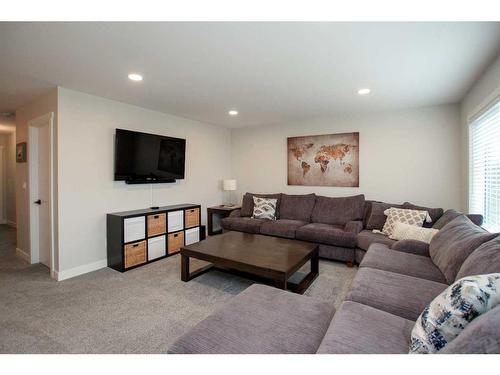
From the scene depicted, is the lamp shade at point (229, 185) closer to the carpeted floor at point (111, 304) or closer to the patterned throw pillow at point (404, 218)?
the carpeted floor at point (111, 304)

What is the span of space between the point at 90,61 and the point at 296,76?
190cm

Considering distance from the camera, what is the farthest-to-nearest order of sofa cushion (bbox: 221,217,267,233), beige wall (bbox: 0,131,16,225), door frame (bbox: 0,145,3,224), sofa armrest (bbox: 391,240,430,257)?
door frame (bbox: 0,145,3,224) < beige wall (bbox: 0,131,16,225) < sofa cushion (bbox: 221,217,267,233) < sofa armrest (bbox: 391,240,430,257)

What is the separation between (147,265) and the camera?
3355 mm

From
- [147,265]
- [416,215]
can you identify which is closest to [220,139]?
[147,265]

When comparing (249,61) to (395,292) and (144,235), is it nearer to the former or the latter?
(395,292)

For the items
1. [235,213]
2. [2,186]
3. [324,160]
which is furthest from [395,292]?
[2,186]

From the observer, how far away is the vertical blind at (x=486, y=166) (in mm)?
2363

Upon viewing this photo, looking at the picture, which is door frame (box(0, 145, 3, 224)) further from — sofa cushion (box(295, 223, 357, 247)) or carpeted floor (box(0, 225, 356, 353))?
sofa cushion (box(295, 223, 357, 247))

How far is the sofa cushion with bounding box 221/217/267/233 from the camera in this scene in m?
4.02

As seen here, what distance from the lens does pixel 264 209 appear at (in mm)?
4375

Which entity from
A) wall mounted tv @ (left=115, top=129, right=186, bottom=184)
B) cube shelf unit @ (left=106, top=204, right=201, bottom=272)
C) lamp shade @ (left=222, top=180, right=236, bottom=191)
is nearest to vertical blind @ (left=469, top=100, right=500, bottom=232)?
lamp shade @ (left=222, top=180, right=236, bottom=191)

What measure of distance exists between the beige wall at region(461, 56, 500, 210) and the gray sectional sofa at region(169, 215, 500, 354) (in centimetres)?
132
